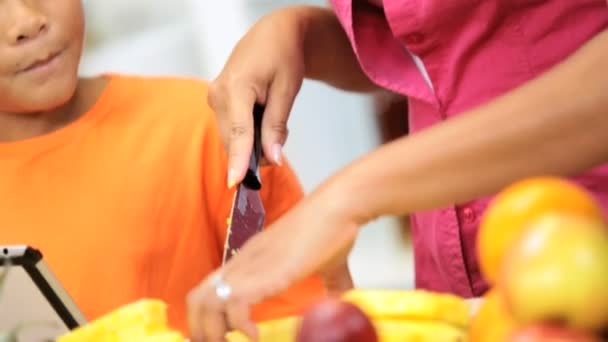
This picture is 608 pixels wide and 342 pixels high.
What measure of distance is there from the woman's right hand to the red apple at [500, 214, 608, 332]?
0.34 metres

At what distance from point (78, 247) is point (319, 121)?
1.72 feet

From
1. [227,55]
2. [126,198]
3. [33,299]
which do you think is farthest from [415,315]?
[227,55]

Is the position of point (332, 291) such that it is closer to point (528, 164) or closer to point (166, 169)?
point (528, 164)

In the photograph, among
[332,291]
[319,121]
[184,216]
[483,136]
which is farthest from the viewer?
[319,121]

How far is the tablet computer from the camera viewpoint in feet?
2.07

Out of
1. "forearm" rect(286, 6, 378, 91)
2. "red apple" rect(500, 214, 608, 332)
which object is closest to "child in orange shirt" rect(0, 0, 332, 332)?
"forearm" rect(286, 6, 378, 91)

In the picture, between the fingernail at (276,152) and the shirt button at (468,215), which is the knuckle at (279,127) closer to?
the fingernail at (276,152)

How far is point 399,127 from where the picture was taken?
39.4 inches

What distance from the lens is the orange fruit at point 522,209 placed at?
34cm

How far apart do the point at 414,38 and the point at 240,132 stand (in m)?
0.15

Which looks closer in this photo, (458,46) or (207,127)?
(458,46)

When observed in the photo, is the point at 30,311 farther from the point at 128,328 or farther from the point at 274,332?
the point at 274,332

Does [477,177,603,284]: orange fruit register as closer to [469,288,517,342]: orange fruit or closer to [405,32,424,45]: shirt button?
[469,288,517,342]: orange fruit

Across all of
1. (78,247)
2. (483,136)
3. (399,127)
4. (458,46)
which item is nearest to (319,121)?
(399,127)
